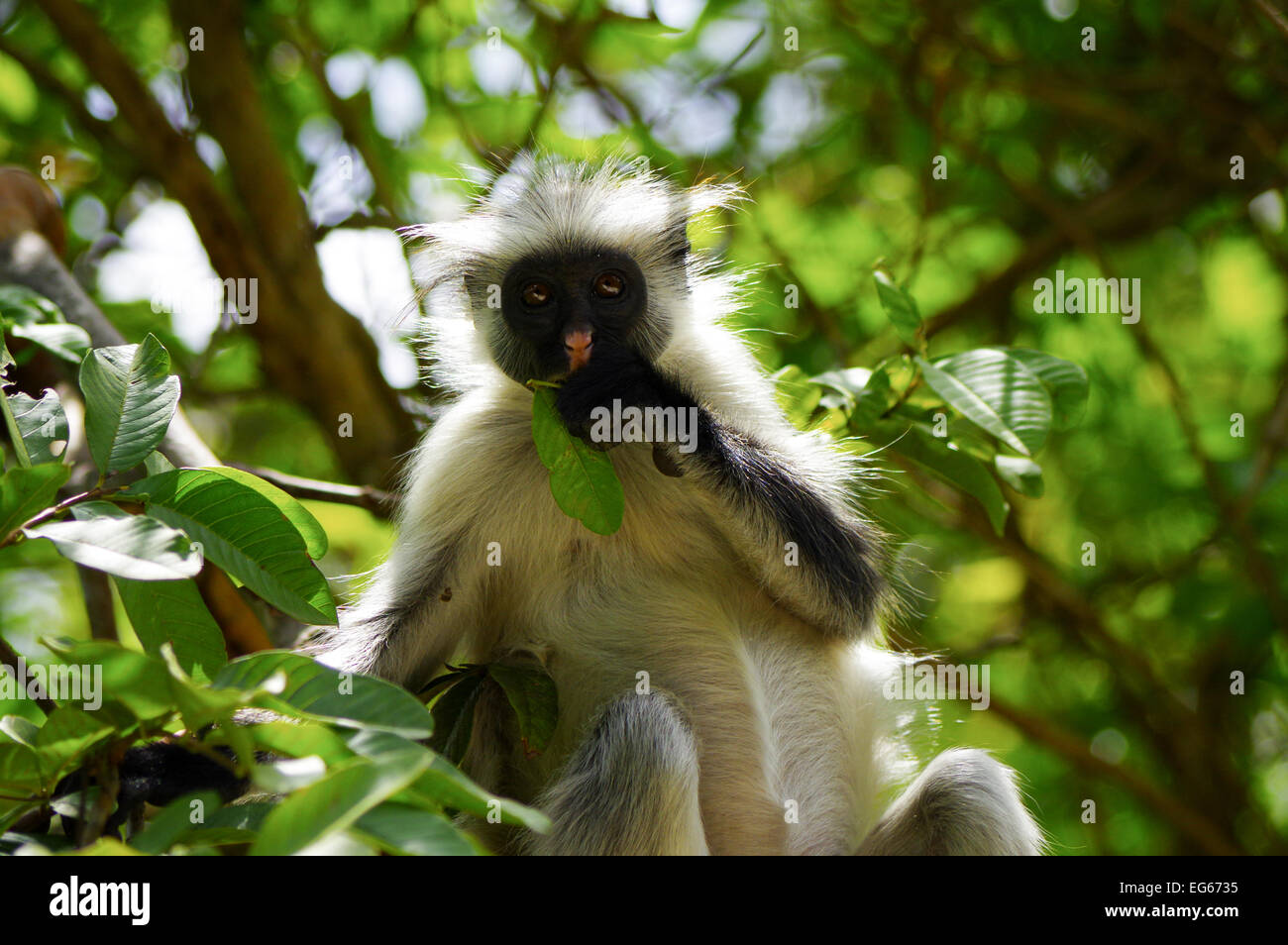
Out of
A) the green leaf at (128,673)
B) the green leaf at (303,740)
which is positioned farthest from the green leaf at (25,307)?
the green leaf at (303,740)

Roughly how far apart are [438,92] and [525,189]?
177cm

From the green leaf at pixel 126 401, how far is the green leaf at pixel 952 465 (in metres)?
2.06

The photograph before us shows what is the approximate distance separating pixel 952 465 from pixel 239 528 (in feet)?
6.77

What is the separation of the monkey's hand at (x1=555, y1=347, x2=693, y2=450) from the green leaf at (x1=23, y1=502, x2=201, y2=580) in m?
1.20

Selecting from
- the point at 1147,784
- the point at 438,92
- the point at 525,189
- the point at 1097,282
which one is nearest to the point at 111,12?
the point at 438,92

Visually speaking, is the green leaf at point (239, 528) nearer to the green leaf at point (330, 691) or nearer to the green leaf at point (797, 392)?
the green leaf at point (330, 691)

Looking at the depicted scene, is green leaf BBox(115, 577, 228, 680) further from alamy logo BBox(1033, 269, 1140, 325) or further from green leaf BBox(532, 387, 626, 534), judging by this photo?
alamy logo BBox(1033, 269, 1140, 325)

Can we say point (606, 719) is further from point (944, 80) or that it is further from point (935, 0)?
point (935, 0)

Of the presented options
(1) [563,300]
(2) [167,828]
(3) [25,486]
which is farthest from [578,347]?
(2) [167,828]

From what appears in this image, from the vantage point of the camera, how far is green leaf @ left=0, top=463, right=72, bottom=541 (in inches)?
79.0

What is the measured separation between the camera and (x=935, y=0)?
19.3ft

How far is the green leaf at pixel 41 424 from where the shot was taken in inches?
92.9

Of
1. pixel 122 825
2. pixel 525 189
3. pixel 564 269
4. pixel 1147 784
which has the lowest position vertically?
pixel 1147 784
